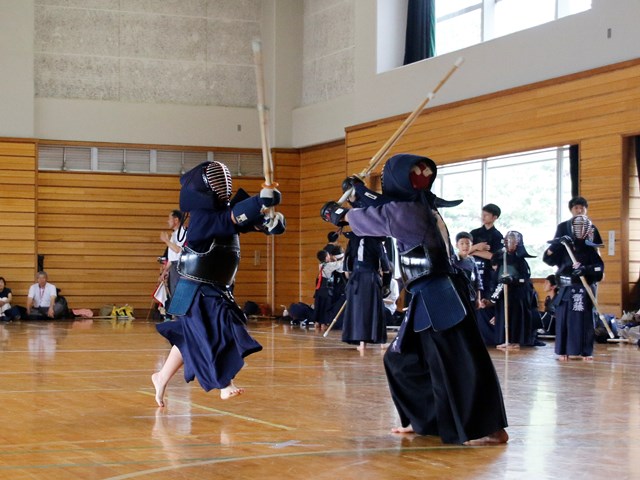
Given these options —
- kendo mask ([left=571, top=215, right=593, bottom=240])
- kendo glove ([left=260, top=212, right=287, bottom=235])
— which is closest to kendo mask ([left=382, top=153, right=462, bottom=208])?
kendo glove ([left=260, top=212, right=287, bottom=235])

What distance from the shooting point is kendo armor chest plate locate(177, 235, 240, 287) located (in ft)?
→ 21.7

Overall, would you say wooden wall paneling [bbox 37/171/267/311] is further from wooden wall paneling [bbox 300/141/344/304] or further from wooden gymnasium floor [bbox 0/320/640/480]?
wooden gymnasium floor [bbox 0/320/640/480]

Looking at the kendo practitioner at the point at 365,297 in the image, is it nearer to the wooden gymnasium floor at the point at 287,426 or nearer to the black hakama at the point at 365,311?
the black hakama at the point at 365,311

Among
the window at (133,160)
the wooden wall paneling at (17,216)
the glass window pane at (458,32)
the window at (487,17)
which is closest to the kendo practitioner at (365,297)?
the window at (487,17)

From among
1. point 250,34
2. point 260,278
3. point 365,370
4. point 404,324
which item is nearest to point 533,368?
point 365,370

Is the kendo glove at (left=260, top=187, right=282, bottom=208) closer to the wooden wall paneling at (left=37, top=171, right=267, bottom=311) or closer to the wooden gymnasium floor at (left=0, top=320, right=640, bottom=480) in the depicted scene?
the wooden gymnasium floor at (left=0, top=320, right=640, bottom=480)

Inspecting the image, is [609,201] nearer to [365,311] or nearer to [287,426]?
[365,311]

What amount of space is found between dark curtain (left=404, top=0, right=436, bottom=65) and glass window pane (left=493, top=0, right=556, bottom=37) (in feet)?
5.54

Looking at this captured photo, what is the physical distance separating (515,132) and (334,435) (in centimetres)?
1066

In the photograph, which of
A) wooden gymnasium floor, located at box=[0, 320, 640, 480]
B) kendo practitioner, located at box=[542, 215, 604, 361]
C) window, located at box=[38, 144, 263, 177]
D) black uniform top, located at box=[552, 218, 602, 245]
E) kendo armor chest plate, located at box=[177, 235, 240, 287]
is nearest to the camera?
wooden gymnasium floor, located at box=[0, 320, 640, 480]

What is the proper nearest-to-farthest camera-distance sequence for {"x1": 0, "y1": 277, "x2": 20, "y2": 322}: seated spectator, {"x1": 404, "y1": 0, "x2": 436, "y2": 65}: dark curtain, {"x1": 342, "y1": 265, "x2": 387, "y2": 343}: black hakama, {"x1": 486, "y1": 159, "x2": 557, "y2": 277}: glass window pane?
{"x1": 342, "y1": 265, "x2": 387, "y2": 343}: black hakama → {"x1": 486, "y1": 159, "x2": 557, "y2": 277}: glass window pane → {"x1": 404, "y1": 0, "x2": 436, "y2": 65}: dark curtain → {"x1": 0, "y1": 277, "x2": 20, "y2": 322}: seated spectator

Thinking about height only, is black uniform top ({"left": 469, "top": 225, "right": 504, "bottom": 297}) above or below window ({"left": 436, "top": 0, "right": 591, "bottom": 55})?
below

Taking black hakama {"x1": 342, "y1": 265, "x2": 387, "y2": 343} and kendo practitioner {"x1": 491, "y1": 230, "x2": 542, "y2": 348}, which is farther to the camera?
kendo practitioner {"x1": 491, "y1": 230, "x2": 542, "y2": 348}

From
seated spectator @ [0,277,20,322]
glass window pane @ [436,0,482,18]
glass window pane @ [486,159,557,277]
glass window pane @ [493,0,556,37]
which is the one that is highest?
glass window pane @ [436,0,482,18]
